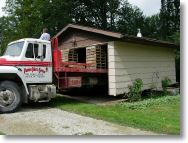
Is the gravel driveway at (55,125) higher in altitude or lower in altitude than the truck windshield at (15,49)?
lower

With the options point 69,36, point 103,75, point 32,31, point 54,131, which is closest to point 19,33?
point 32,31

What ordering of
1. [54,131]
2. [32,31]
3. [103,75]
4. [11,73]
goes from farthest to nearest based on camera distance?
[32,31]
[103,75]
[11,73]
[54,131]

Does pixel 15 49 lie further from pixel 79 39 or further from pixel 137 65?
pixel 137 65

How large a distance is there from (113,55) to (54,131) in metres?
5.98

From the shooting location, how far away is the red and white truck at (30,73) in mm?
11781

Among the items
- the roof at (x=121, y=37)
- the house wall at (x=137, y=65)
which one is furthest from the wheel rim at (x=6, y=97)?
the roof at (x=121, y=37)

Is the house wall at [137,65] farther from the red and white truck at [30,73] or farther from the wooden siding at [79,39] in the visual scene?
the red and white truck at [30,73]

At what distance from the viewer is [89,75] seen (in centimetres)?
1484

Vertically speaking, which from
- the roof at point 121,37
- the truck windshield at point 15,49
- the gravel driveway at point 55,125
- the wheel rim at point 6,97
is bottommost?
the gravel driveway at point 55,125

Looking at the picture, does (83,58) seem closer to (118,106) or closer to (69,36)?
(69,36)

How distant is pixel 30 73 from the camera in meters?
12.3

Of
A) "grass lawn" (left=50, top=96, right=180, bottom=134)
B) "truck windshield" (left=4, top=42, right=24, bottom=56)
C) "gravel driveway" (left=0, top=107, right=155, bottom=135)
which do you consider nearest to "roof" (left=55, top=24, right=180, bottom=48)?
"grass lawn" (left=50, top=96, right=180, bottom=134)

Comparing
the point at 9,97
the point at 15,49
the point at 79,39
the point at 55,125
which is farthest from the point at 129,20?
the point at 55,125

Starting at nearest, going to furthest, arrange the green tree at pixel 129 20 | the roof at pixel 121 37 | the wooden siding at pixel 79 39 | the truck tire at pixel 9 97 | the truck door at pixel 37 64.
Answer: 1. the truck tire at pixel 9 97
2. the truck door at pixel 37 64
3. the roof at pixel 121 37
4. the wooden siding at pixel 79 39
5. the green tree at pixel 129 20
